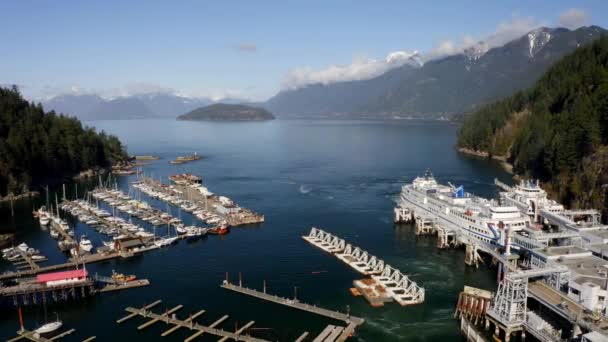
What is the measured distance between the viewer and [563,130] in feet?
295

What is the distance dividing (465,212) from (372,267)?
17.0 meters

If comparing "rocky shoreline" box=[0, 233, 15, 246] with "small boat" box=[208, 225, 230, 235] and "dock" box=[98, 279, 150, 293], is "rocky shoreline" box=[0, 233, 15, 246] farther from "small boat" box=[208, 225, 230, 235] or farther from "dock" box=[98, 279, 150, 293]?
"small boat" box=[208, 225, 230, 235]

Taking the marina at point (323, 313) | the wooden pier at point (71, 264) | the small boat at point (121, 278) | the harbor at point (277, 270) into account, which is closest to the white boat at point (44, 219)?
the harbor at point (277, 270)

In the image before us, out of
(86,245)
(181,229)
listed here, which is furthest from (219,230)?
(86,245)

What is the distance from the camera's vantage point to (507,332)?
129 ft

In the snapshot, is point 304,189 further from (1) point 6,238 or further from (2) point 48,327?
(2) point 48,327

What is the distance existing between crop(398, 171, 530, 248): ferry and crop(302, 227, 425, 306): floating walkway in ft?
45.6

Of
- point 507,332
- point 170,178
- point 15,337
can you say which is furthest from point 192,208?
point 507,332

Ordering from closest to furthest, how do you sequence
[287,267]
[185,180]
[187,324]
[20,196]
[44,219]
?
[187,324]
[287,267]
[44,219]
[20,196]
[185,180]

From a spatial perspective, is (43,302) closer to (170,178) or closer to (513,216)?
(513,216)

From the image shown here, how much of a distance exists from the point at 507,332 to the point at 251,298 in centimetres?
2511

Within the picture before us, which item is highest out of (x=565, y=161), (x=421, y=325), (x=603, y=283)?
(x=565, y=161)

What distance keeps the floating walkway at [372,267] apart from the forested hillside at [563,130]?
36.1 meters

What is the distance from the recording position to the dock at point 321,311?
1586 inches
